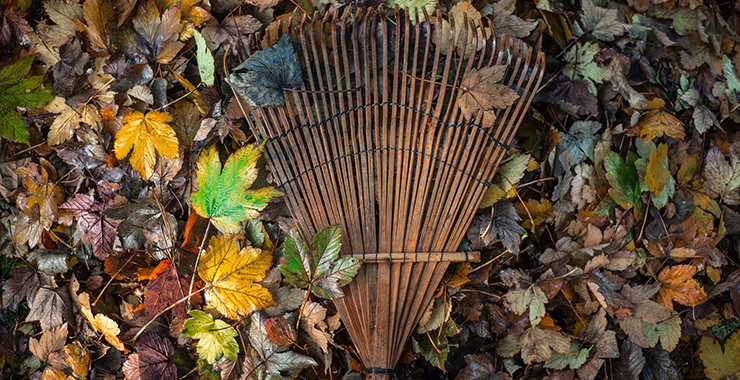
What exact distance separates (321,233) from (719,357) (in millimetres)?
1055

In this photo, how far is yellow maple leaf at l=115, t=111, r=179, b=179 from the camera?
45.6 inches

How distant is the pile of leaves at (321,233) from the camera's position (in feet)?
3.75

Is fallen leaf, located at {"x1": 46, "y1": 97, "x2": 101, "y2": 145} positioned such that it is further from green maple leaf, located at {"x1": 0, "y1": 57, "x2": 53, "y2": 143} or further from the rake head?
the rake head

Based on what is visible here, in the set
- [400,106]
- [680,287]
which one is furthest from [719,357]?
[400,106]

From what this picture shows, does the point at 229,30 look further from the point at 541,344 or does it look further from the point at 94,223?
the point at 541,344

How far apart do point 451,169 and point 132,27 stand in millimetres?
866

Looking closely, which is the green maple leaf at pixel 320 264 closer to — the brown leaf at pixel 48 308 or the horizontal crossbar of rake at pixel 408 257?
the horizontal crossbar of rake at pixel 408 257

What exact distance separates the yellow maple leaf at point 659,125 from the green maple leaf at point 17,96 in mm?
1516

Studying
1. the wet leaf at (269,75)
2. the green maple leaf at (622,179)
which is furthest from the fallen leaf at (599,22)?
the wet leaf at (269,75)

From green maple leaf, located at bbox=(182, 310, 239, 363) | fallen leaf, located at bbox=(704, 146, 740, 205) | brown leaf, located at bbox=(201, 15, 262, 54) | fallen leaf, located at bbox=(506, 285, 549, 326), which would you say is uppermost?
brown leaf, located at bbox=(201, 15, 262, 54)

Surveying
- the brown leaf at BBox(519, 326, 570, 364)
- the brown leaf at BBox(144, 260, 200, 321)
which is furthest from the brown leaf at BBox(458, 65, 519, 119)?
the brown leaf at BBox(144, 260, 200, 321)

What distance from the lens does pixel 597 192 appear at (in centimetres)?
120

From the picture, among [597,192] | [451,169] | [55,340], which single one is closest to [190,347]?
[55,340]

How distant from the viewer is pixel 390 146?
1.08 m
